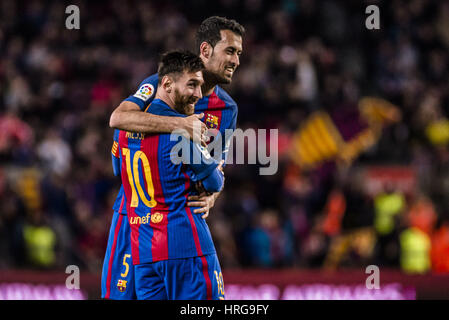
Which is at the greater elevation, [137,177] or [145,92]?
[145,92]

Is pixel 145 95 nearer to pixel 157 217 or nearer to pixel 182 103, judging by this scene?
pixel 182 103

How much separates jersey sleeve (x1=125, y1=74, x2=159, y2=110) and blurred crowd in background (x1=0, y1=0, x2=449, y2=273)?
5.90 m

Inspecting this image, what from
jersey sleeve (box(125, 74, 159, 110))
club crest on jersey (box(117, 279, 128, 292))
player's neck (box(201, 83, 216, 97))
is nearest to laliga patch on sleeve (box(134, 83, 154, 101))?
jersey sleeve (box(125, 74, 159, 110))

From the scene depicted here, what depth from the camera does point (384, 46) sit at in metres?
15.0

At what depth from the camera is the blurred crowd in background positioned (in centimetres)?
1080

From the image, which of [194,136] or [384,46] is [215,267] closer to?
[194,136]

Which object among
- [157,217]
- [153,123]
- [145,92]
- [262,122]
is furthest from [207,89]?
[262,122]

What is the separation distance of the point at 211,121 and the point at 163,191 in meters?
1.11

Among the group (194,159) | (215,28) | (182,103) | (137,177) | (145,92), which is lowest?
(137,177)

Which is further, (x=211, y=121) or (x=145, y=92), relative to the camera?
(x=211, y=121)

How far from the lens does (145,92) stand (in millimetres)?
5078

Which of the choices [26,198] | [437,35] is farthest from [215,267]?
[437,35]

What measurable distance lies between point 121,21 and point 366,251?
781 centimetres

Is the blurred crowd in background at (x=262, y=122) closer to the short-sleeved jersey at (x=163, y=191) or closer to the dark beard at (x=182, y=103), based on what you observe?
the short-sleeved jersey at (x=163, y=191)
